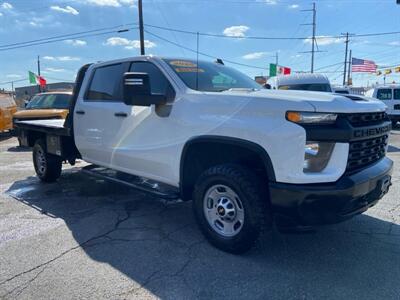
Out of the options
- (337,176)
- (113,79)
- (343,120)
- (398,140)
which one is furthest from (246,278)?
(398,140)

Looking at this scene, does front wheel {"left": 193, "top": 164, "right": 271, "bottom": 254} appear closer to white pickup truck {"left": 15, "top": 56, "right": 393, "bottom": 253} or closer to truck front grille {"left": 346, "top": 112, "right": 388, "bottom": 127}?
white pickup truck {"left": 15, "top": 56, "right": 393, "bottom": 253}

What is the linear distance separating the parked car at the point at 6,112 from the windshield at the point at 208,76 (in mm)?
12308

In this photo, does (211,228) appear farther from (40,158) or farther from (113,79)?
(40,158)

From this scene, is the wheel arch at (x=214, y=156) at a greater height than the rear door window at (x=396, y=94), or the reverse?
the rear door window at (x=396, y=94)

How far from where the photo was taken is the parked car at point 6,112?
14.4 metres

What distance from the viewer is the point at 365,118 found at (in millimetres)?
3256

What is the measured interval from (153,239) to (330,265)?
1821 mm

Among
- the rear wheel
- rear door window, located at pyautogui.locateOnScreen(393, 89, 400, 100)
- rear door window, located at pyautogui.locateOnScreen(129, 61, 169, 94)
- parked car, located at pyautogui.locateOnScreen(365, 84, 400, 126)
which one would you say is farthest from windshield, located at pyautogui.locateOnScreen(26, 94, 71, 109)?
rear door window, located at pyautogui.locateOnScreen(393, 89, 400, 100)

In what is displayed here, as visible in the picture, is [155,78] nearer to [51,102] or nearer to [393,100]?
[51,102]

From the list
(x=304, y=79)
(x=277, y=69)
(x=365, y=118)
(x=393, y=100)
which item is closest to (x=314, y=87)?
(x=304, y=79)

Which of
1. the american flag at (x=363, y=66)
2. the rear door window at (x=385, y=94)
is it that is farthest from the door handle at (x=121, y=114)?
the american flag at (x=363, y=66)

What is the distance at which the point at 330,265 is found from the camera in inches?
133

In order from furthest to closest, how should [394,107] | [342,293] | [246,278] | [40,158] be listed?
[394,107] < [40,158] < [246,278] < [342,293]

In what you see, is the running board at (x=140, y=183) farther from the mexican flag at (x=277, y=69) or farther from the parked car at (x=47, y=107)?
the mexican flag at (x=277, y=69)
